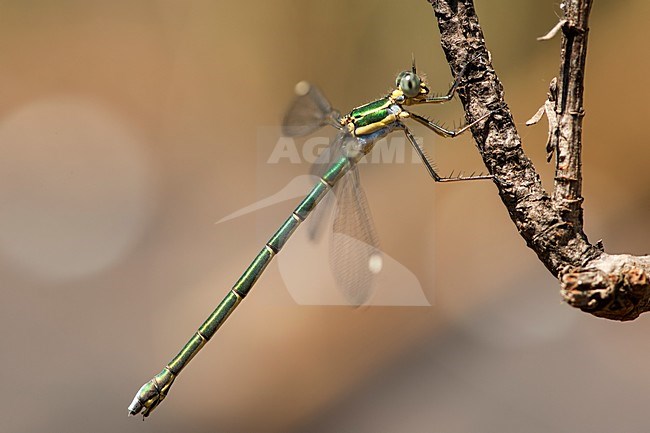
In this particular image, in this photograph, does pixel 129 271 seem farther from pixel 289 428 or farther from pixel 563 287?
pixel 563 287

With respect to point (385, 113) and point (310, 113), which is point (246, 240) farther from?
point (385, 113)

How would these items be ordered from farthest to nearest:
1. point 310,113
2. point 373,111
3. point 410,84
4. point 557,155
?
point 310,113 < point 373,111 < point 410,84 < point 557,155

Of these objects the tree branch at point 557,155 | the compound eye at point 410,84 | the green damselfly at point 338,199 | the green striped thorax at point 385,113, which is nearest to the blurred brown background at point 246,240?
the green damselfly at point 338,199

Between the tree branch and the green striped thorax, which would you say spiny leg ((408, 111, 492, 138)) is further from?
the tree branch

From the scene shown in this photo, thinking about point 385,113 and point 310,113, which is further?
point 310,113

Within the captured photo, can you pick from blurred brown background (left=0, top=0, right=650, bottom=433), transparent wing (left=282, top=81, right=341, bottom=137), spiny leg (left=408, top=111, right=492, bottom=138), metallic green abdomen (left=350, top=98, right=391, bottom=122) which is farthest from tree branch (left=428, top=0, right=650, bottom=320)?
blurred brown background (left=0, top=0, right=650, bottom=433)

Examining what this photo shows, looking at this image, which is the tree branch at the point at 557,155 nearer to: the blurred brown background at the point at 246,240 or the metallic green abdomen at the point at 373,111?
the metallic green abdomen at the point at 373,111

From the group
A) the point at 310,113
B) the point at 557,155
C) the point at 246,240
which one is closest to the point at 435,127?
the point at 310,113
